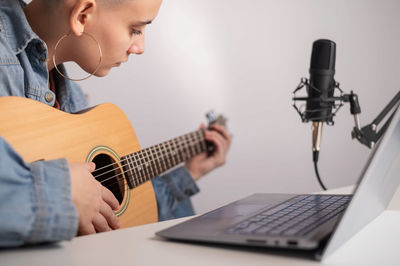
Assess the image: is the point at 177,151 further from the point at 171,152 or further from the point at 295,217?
the point at 295,217

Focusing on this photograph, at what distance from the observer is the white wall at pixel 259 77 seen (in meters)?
1.84

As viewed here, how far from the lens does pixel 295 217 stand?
640 mm

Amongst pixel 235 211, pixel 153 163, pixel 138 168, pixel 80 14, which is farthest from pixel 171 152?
pixel 235 211

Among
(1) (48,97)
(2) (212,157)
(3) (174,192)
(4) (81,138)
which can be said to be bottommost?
(3) (174,192)

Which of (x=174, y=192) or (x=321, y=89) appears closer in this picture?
(x=321, y=89)

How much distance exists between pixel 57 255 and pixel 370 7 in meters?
2.18

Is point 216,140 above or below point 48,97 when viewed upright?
below

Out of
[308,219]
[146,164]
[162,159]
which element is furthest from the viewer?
[162,159]

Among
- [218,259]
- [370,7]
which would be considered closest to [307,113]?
[218,259]

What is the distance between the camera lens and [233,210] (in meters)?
0.74

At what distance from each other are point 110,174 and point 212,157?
67 cm

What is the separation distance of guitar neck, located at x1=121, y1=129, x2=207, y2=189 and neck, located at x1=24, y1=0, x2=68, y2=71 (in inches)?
15.6

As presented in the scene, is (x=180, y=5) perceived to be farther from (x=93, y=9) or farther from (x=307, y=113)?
(x=307, y=113)

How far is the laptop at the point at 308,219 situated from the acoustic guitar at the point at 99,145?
16.9 inches
